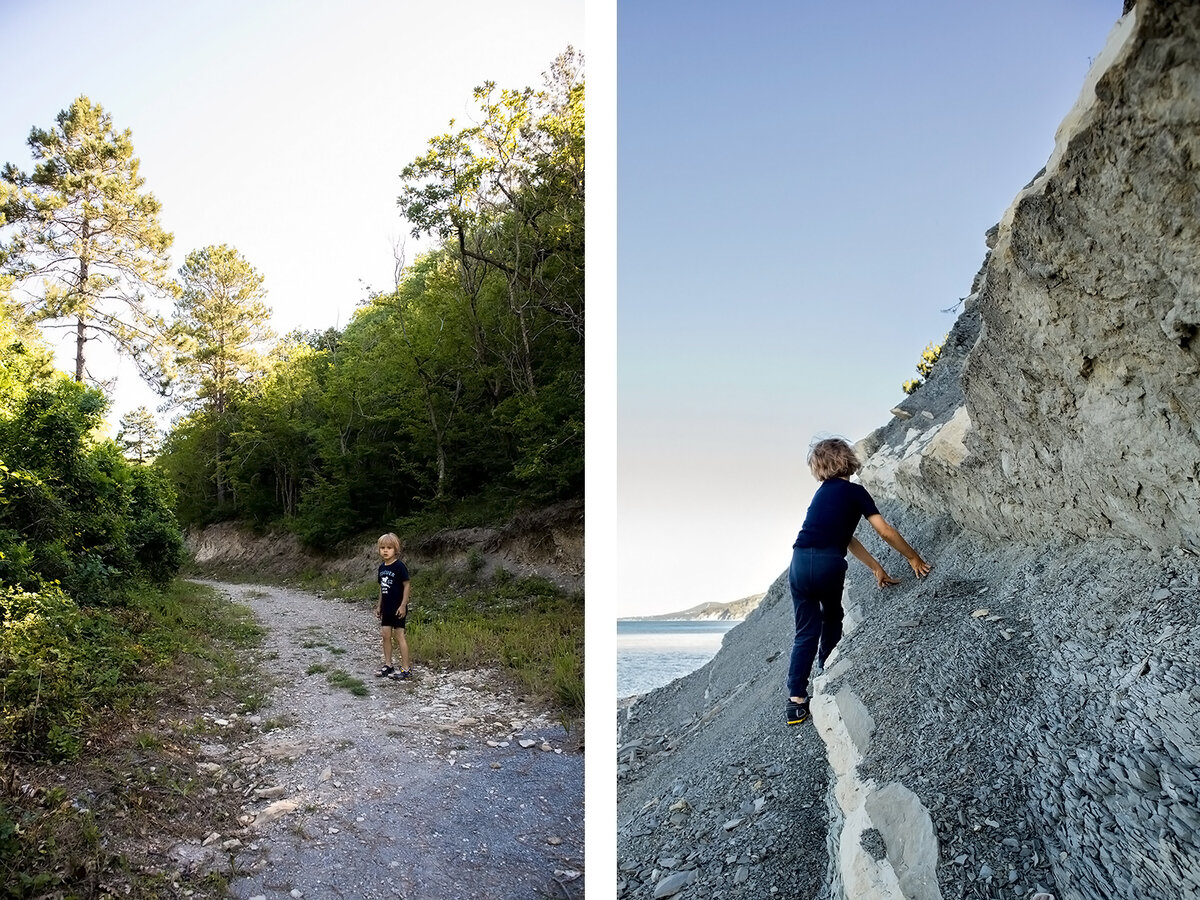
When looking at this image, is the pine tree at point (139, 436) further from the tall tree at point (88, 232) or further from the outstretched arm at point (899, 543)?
the outstretched arm at point (899, 543)

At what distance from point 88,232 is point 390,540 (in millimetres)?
1321

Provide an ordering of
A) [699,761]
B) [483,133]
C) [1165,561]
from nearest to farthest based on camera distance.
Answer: [1165,561]
[699,761]
[483,133]

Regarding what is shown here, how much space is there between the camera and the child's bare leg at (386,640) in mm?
2391

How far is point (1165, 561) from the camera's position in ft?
3.84

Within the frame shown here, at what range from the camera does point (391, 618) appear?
2.45 metres

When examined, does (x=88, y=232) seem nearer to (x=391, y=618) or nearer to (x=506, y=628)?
(x=391, y=618)

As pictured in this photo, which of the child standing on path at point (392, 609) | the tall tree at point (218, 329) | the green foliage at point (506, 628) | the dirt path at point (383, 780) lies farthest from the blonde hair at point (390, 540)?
the tall tree at point (218, 329)

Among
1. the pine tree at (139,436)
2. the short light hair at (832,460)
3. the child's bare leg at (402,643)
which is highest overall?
the pine tree at (139,436)

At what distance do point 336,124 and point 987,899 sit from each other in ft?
9.34

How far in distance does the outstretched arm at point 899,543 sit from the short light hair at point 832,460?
18 cm

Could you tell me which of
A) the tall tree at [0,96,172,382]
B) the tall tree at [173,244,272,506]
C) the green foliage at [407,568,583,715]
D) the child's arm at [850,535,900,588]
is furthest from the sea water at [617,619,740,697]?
the tall tree at [0,96,172,382]

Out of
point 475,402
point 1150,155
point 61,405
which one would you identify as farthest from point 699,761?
point 61,405

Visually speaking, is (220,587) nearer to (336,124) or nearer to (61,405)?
(61,405)

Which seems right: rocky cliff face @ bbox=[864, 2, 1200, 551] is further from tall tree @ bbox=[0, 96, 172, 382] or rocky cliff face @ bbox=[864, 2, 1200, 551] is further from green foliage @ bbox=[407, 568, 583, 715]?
tall tree @ bbox=[0, 96, 172, 382]
